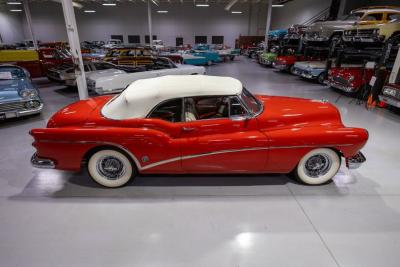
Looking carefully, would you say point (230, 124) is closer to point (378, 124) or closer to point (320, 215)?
point (320, 215)

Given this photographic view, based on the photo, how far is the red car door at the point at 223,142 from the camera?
111 inches

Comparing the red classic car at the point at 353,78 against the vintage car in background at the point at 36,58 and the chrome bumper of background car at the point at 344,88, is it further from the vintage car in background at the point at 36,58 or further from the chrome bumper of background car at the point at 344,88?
the vintage car in background at the point at 36,58

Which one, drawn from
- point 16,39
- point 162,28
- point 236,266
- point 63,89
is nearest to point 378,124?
point 236,266

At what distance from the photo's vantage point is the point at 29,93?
5520 millimetres

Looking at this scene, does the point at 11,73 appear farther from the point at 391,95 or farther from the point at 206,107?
the point at 391,95

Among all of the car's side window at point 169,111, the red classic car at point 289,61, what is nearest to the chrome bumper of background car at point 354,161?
the car's side window at point 169,111

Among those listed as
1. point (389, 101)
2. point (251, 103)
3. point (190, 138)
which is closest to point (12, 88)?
point (190, 138)

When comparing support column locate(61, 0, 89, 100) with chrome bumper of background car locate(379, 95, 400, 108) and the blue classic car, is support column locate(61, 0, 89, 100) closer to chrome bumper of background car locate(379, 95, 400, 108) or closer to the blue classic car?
the blue classic car

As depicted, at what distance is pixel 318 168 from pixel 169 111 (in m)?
2.06

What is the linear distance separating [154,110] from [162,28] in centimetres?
2781

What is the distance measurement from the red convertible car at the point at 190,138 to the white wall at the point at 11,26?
102ft

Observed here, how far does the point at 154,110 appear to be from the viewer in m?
2.94

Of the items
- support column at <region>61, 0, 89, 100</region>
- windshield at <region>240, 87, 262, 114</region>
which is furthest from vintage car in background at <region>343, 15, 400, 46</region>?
support column at <region>61, 0, 89, 100</region>

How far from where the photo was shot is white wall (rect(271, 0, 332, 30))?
19.3 metres
